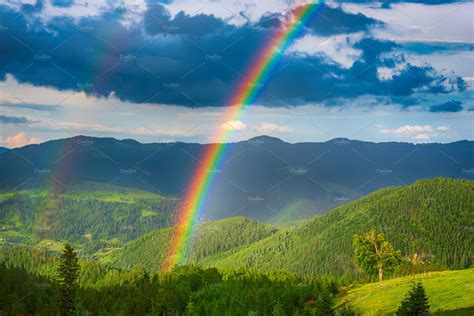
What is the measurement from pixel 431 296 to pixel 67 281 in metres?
59.9

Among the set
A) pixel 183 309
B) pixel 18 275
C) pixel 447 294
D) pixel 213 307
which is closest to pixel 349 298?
pixel 447 294

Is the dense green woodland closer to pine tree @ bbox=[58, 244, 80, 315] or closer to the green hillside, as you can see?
the green hillside

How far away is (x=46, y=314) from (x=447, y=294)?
7804 cm

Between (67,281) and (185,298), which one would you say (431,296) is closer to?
(67,281)

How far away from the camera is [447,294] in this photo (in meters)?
81.0

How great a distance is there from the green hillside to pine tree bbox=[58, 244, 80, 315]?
162 feet

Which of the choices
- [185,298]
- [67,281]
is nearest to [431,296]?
[67,281]

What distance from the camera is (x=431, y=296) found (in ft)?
271

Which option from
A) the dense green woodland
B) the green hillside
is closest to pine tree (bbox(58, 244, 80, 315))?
the dense green woodland

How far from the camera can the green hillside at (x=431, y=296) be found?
74.2m

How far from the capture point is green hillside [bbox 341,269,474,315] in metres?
74.2

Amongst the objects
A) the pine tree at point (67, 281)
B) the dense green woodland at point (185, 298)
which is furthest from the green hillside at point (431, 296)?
the pine tree at point (67, 281)

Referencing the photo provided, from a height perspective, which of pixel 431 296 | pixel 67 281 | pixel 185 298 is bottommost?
pixel 185 298

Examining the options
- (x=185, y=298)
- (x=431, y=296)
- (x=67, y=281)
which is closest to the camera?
(x=431, y=296)
